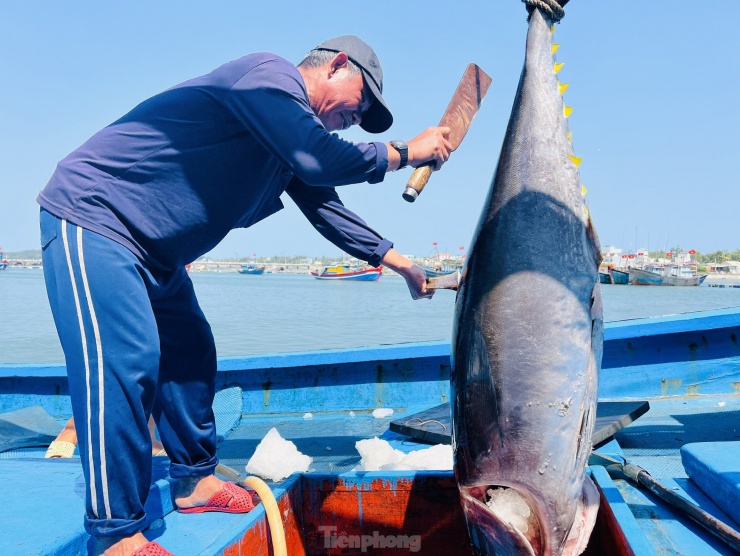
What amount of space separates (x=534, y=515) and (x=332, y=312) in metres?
31.1

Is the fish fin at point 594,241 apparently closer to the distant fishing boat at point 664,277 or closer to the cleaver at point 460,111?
the cleaver at point 460,111

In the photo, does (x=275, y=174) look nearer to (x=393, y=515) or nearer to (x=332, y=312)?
(x=393, y=515)

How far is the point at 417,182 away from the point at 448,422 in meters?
1.79

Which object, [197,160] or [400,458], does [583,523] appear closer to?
[400,458]

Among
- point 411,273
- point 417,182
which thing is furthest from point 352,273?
point 417,182

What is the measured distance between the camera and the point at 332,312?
107 ft

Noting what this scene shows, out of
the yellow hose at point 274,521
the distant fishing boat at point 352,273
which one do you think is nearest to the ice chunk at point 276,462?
the yellow hose at point 274,521

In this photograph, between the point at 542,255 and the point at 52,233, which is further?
the point at 52,233

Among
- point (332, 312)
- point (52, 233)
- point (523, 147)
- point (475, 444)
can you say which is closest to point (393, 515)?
point (475, 444)

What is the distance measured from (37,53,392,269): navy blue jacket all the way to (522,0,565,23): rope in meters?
0.64

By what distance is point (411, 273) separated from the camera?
Result: 2486 mm

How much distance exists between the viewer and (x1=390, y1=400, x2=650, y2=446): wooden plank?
10.1ft

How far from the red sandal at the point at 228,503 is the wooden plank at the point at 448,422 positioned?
1380 millimetres

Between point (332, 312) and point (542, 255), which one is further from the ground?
point (542, 255)
